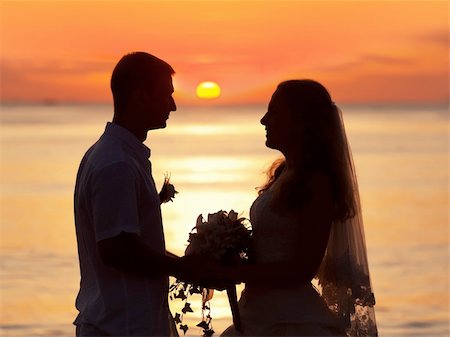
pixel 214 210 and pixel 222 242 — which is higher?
pixel 214 210

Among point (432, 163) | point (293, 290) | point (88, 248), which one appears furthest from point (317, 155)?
point (432, 163)

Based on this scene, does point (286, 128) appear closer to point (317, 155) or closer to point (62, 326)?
point (317, 155)

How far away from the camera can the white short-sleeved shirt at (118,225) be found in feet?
18.2

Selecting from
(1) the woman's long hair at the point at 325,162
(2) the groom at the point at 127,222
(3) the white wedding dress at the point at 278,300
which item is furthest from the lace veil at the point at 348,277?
(2) the groom at the point at 127,222

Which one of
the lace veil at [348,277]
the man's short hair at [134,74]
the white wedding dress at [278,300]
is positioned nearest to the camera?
the man's short hair at [134,74]

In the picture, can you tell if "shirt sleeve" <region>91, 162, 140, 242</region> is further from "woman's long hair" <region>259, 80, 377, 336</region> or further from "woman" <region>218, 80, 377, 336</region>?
"woman's long hair" <region>259, 80, 377, 336</region>

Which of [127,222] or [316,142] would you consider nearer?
[127,222]

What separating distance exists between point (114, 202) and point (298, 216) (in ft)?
A: 3.73

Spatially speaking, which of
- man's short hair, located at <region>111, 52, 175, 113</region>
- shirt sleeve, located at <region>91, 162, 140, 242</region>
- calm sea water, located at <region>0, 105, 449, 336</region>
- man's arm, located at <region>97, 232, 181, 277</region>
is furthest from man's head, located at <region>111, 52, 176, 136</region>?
calm sea water, located at <region>0, 105, 449, 336</region>

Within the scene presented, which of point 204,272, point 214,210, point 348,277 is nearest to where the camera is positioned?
point 204,272

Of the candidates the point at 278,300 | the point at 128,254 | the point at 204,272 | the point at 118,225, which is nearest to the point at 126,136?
the point at 118,225

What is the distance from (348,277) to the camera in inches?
259

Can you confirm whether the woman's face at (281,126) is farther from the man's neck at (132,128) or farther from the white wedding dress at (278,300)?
the man's neck at (132,128)

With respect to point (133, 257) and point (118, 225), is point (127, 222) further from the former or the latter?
point (133, 257)
